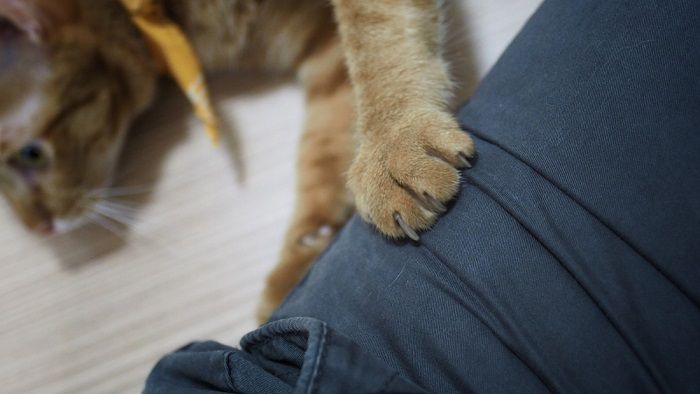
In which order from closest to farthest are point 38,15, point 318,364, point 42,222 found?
point 318,364
point 38,15
point 42,222

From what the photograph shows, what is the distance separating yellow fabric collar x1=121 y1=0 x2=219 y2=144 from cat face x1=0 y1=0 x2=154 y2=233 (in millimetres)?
108

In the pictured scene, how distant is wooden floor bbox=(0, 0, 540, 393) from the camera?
3.21 feet

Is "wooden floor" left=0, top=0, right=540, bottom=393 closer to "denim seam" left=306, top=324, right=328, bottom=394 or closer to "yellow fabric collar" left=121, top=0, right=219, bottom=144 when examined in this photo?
"yellow fabric collar" left=121, top=0, right=219, bottom=144

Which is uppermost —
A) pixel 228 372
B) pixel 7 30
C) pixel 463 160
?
pixel 7 30

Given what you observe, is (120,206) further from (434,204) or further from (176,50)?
(434,204)

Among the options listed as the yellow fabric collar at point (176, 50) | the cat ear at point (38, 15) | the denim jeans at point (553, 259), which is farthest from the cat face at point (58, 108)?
the denim jeans at point (553, 259)

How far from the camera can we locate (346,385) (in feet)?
1.73

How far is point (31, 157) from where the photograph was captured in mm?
925

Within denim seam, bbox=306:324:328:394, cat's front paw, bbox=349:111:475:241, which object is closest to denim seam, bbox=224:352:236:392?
denim seam, bbox=306:324:328:394

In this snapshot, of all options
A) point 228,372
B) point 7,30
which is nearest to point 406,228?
point 228,372

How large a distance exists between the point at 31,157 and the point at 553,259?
88 cm

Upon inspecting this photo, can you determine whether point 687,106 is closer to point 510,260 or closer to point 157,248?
point 510,260

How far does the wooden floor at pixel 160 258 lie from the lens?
0.98 metres

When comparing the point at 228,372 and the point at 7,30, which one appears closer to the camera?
the point at 228,372
